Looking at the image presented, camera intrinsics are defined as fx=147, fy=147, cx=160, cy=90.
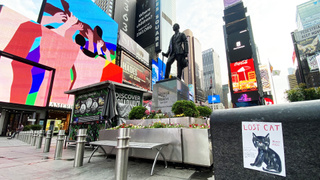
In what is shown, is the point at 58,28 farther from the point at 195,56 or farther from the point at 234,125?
the point at 195,56

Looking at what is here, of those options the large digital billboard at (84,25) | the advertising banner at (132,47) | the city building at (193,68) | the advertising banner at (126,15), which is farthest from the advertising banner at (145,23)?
the city building at (193,68)

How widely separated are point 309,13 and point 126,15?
124m

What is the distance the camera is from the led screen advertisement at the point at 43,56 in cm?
1905

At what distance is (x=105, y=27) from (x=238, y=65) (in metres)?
38.1

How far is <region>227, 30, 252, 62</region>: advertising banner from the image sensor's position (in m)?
43.3

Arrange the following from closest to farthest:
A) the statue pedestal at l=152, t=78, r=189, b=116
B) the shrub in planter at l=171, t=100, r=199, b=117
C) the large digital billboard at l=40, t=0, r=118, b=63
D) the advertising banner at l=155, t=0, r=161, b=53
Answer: the shrub in planter at l=171, t=100, r=199, b=117, the statue pedestal at l=152, t=78, r=189, b=116, the large digital billboard at l=40, t=0, r=118, b=63, the advertising banner at l=155, t=0, r=161, b=53

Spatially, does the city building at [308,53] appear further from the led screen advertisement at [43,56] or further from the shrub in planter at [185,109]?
the led screen advertisement at [43,56]

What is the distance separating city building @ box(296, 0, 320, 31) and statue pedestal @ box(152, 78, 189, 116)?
132 meters

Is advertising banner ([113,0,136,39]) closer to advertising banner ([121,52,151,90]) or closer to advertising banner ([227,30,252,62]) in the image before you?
advertising banner ([121,52,151,90])

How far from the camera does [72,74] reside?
2572 centimetres

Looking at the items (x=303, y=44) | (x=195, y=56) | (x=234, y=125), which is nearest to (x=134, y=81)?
(x=234, y=125)

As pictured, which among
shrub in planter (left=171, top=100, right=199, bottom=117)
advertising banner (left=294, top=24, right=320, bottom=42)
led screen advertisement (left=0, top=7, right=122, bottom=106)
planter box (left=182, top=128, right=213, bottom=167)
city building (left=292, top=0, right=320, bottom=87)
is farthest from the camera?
advertising banner (left=294, top=24, right=320, bottom=42)

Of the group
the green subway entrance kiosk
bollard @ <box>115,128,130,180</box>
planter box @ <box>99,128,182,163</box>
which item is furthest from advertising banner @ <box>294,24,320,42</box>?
bollard @ <box>115,128,130,180</box>

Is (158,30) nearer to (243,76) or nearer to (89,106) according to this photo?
(243,76)
